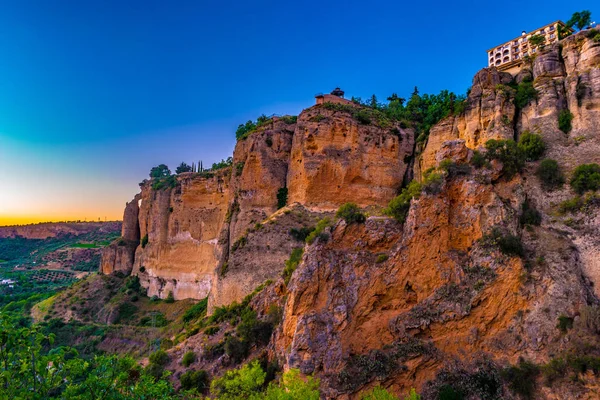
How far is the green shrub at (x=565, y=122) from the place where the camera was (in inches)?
900

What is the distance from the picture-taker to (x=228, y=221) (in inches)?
1385

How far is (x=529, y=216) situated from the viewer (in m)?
18.9

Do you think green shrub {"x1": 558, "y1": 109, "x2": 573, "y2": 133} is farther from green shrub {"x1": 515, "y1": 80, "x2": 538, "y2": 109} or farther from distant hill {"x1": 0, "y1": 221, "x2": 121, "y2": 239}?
distant hill {"x1": 0, "y1": 221, "x2": 121, "y2": 239}

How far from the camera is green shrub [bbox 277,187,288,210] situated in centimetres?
3347

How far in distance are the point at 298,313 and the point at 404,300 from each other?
4.85 meters

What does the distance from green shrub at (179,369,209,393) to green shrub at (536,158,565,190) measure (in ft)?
67.1

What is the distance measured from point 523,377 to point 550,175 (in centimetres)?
1067

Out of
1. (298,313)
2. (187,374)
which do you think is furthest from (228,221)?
(298,313)

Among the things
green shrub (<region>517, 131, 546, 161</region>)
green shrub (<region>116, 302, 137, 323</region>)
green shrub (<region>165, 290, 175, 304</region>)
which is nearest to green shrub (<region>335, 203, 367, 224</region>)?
green shrub (<region>517, 131, 546, 161</region>)

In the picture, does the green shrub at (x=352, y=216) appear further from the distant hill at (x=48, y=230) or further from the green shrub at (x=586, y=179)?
the distant hill at (x=48, y=230)

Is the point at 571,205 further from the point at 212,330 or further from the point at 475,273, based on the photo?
the point at 212,330

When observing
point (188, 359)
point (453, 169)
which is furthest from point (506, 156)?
point (188, 359)

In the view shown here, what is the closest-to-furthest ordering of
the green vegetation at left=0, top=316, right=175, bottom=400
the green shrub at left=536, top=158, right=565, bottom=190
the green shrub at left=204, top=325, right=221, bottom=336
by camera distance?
1. the green vegetation at left=0, top=316, right=175, bottom=400
2. the green shrub at left=536, top=158, right=565, bottom=190
3. the green shrub at left=204, top=325, right=221, bottom=336

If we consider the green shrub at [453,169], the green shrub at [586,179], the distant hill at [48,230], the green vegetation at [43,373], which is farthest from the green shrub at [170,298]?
the distant hill at [48,230]
